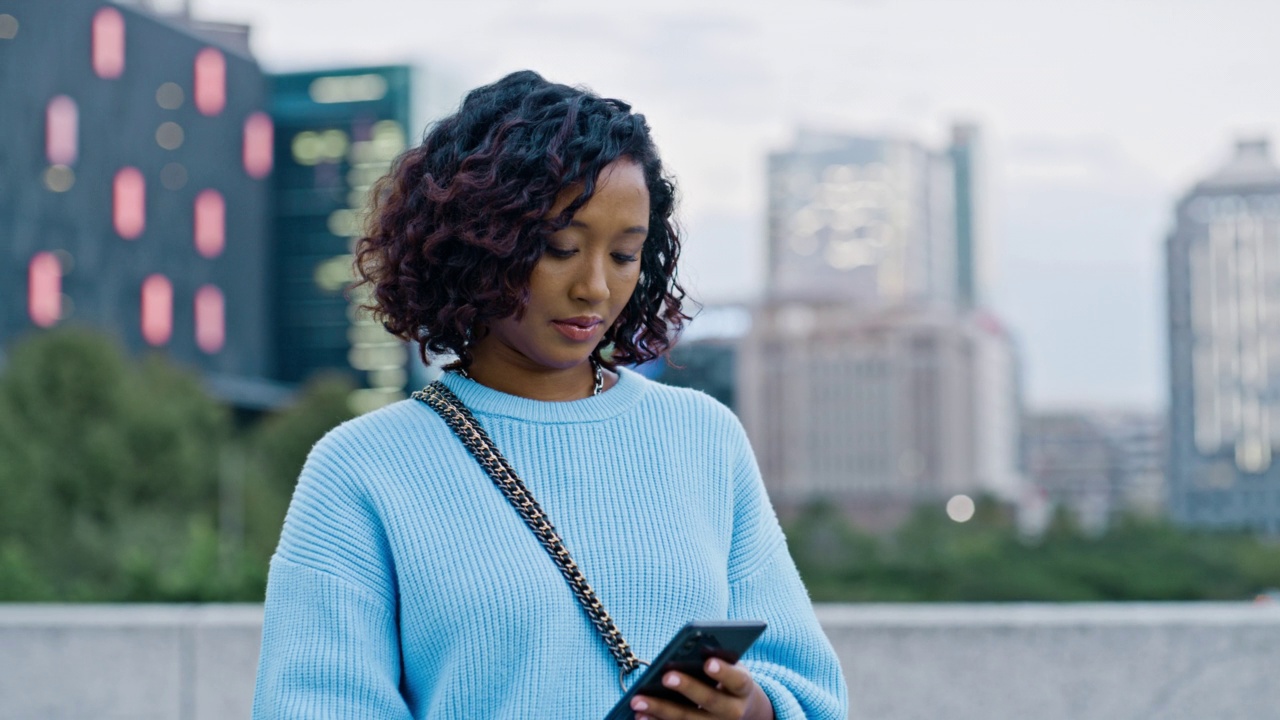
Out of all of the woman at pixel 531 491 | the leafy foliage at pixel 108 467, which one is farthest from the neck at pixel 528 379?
the leafy foliage at pixel 108 467

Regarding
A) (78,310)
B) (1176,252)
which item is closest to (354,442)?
(78,310)

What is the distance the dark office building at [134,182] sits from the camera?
187 ft

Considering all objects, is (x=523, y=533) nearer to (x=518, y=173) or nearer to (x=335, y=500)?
(x=335, y=500)

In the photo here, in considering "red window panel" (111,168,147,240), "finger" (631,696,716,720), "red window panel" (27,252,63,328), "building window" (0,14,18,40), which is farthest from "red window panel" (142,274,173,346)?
"finger" (631,696,716,720)

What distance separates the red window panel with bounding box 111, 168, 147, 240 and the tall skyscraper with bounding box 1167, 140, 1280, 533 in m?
103

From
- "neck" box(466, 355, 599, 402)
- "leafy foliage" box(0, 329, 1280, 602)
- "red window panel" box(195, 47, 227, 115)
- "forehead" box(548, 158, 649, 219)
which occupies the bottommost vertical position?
"leafy foliage" box(0, 329, 1280, 602)

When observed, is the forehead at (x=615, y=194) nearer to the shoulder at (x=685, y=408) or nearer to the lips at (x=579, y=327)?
the lips at (x=579, y=327)

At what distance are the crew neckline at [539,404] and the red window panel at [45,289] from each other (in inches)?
2283

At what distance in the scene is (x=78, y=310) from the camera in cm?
5847

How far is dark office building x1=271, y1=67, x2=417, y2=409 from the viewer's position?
86875 millimetres

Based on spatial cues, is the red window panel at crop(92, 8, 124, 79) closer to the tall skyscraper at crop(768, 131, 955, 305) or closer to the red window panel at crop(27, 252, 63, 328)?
the red window panel at crop(27, 252, 63, 328)

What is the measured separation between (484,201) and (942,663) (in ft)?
11.2

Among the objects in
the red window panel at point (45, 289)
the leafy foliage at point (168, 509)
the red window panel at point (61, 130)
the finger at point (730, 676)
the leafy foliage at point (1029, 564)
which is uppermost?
the red window panel at point (61, 130)

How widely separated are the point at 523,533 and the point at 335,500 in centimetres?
20
